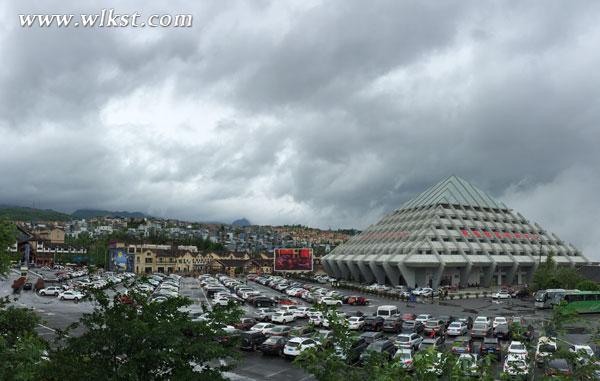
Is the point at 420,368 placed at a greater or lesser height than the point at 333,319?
lesser

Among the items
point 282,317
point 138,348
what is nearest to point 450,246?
point 282,317

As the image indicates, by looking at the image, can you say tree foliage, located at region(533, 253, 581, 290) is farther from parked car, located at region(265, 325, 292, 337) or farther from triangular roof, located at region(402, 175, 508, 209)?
parked car, located at region(265, 325, 292, 337)

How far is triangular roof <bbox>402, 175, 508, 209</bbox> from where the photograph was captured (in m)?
115

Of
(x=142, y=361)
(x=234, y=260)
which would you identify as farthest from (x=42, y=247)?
(x=142, y=361)

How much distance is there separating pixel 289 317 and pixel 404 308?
19.4 meters

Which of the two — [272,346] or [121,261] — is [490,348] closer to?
[272,346]

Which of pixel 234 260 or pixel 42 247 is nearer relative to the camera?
pixel 234 260

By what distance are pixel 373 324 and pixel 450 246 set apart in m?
56.8

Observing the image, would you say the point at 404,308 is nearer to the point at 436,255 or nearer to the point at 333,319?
the point at 436,255

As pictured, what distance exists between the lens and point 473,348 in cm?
2920

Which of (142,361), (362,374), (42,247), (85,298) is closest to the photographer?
(362,374)

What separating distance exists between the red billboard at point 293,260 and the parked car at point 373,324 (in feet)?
241

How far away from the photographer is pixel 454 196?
116875 millimetres

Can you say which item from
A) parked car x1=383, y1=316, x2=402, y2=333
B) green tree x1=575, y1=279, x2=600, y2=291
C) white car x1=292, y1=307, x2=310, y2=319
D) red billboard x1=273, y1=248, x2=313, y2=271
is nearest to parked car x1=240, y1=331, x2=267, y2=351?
parked car x1=383, y1=316, x2=402, y2=333
